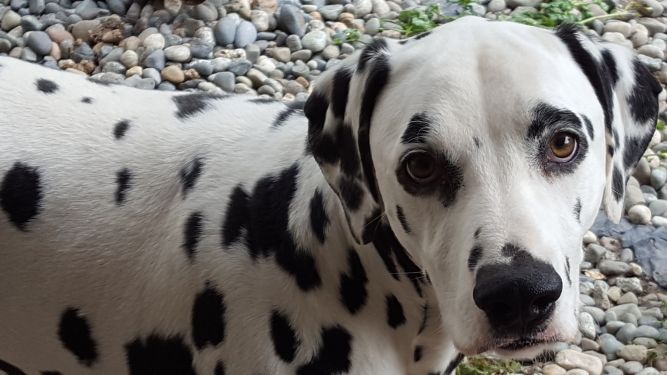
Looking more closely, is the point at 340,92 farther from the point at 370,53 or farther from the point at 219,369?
the point at 219,369

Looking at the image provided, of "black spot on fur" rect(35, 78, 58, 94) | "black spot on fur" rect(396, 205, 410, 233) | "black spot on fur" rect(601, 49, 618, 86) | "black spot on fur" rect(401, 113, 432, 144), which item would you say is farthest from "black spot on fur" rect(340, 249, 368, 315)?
"black spot on fur" rect(35, 78, 58, 94)

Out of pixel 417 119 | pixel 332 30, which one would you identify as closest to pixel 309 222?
pixel 417 119

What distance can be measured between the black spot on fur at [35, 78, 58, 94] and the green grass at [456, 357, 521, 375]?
1776 mm

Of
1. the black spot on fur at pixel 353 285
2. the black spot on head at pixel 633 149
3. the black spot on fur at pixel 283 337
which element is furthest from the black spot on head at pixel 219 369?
the black spot on head at pixel 633 149

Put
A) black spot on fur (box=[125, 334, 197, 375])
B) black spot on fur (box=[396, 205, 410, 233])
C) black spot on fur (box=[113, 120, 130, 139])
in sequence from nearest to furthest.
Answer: black spot on fur (box=[396, 205, 410, 233]) < black spot on fur (box=[125, 334, 197, 375]) < black spot on fur (box=[113, 120, 130, 139])

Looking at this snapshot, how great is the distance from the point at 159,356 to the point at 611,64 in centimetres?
154

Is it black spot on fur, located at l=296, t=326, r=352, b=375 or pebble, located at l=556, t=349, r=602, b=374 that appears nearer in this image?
black spot on fur, located at l=296, t=326, r=352, b=375

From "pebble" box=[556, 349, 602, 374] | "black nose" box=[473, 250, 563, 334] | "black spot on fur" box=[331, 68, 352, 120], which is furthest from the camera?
"pebble" box=[556, 349, 602, 374]

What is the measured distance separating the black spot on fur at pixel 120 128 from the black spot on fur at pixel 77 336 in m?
0.55

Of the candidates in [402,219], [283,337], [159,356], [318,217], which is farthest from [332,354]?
[159,356]

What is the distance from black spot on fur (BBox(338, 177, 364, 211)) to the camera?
2.59 meters

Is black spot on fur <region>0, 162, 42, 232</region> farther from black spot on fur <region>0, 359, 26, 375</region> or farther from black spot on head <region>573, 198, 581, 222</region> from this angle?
black spot on head <region>573, 198, 581, 222</region>

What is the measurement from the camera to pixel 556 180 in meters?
2.38

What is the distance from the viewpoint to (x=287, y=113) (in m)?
3.13
